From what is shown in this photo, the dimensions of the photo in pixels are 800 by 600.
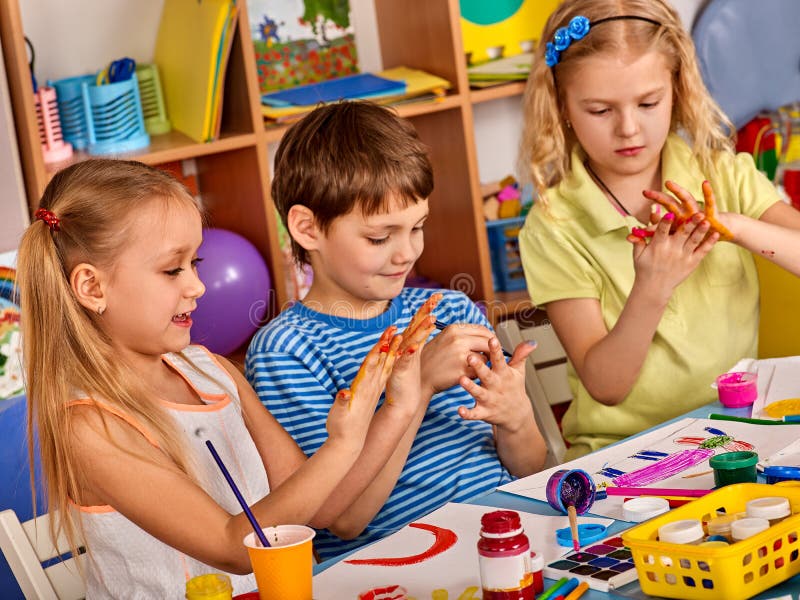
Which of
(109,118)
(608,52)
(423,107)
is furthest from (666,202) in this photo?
(109,118)

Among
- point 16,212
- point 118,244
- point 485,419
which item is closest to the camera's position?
point 118,244

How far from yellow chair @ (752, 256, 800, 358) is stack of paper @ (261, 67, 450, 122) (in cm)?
90

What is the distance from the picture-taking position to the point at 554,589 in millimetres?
981

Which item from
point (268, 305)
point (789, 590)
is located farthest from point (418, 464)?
point (268, 305)

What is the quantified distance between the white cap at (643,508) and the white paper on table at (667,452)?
0.02 meters

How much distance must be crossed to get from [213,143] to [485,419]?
41.9 inches

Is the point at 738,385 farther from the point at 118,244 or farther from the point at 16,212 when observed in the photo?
the point at 16,212

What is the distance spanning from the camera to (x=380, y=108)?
1664mm

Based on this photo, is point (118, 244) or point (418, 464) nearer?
point (118, 244)

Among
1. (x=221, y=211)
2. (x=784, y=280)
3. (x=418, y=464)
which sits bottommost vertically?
(x=418, y=464)

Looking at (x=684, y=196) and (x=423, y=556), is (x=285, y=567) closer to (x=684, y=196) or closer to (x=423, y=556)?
(x=423, y=556)

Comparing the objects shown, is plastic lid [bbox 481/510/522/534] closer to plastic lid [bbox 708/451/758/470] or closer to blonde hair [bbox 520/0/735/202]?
plastic lid [bbox 708/451/758/470]

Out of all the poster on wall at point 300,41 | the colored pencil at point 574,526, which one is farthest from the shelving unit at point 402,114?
the colored pencil at point 574,526

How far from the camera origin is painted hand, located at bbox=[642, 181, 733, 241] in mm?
1589
